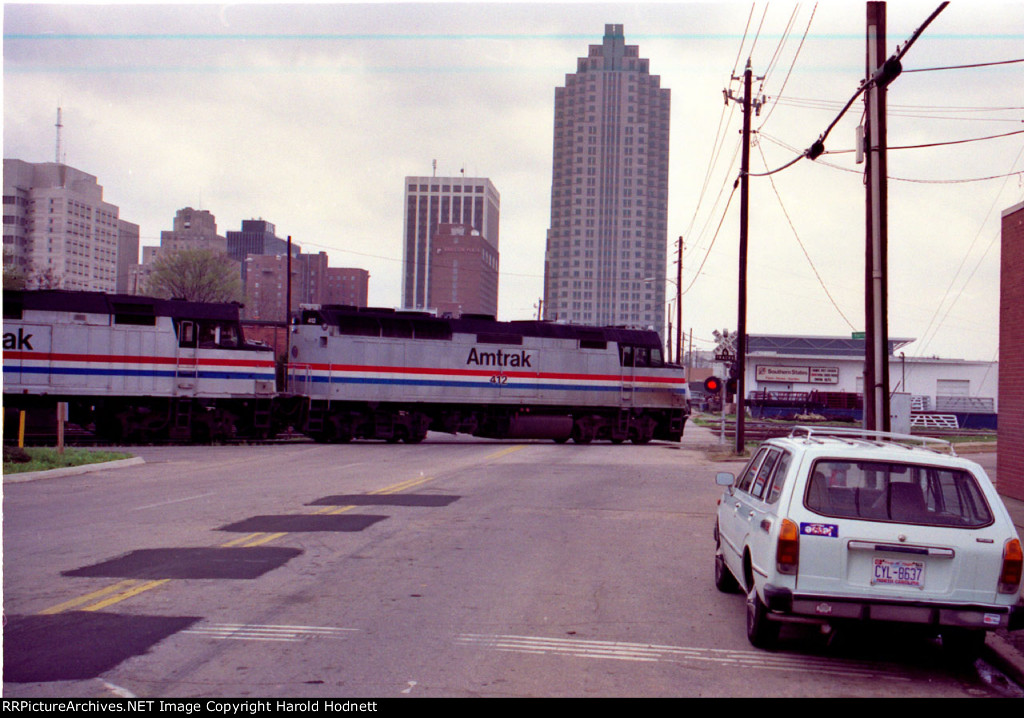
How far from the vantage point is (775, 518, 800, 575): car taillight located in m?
6.52

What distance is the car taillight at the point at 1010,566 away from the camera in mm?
6359

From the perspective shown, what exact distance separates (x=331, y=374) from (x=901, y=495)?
26590 millimetres

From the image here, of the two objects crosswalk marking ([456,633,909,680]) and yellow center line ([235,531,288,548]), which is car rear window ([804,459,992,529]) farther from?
yellow center line ([235,531,288,548])

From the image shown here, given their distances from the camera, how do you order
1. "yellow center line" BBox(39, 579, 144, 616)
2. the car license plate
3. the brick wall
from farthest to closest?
the brick wall
"yellow center line" BBox(39, 579, 144, 616)
the car license plate

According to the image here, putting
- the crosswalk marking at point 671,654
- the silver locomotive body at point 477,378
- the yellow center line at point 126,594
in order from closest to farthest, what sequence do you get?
the crosswalk marking at point 671,654, the yellow center line at point 126,594, the silver locomotive body at point 477,378

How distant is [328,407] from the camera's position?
3189 cm

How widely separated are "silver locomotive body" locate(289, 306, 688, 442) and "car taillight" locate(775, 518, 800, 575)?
2647 cm

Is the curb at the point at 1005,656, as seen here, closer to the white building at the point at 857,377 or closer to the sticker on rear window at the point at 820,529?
the sticker on rear window at the point at 820,529

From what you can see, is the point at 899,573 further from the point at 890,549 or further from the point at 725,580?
the point at 725,580

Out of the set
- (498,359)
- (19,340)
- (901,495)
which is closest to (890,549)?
(901,495)

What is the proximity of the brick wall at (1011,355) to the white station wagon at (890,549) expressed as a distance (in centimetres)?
1176

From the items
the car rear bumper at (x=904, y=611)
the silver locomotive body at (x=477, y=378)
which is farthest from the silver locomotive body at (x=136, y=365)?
the car rear bumper at (x=904, y=611)

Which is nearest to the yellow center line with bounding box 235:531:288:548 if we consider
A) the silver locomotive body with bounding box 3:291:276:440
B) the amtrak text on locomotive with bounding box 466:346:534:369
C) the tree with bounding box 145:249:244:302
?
the silver locomotive body with bounding box 3:291:276:440
